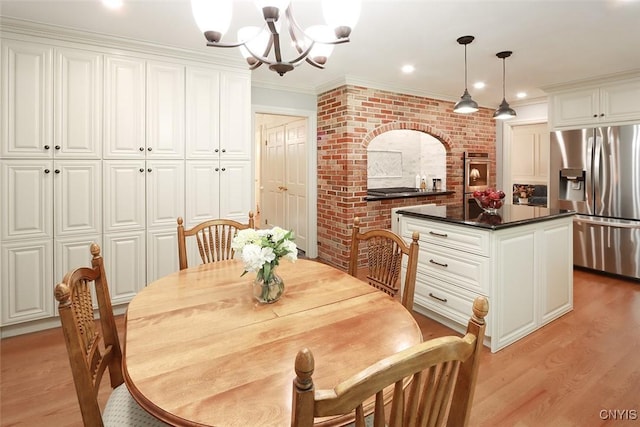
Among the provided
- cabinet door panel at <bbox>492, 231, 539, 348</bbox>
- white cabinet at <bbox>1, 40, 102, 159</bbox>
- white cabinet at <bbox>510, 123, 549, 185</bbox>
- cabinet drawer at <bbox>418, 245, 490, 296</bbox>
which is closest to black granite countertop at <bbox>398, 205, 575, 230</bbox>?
cabinet door panel at <bbox>492, 231, 539, 348</bbox>

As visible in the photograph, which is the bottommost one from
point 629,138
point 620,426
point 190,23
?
point 620,426

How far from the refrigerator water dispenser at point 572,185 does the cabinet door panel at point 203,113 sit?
167 inches

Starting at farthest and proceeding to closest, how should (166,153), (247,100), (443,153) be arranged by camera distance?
(443,153), (247,100), (166,153)

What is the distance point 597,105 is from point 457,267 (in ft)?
10.8

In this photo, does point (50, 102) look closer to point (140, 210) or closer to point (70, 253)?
point (140, 210)

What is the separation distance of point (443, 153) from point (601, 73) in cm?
222

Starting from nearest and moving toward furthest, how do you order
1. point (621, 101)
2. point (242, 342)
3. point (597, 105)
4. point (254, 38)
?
point (242, 342) → point (254, 38) → point (621, 101) → point (597, 105)

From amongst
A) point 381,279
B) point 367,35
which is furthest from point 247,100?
point 381,279

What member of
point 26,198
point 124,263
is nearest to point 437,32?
point 124,263

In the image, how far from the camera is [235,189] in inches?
137

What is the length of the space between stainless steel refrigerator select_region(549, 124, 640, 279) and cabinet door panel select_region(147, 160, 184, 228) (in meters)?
4.55

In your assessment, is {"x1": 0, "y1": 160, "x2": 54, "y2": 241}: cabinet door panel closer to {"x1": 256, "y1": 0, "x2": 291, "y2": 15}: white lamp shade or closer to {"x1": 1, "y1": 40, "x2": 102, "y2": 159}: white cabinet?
{"x1": 1, "y1": 40, "x2": 102, "y2": 159}: white cabinet

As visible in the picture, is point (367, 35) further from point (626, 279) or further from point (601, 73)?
point (626, 279)

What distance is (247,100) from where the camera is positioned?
346 centimetres
